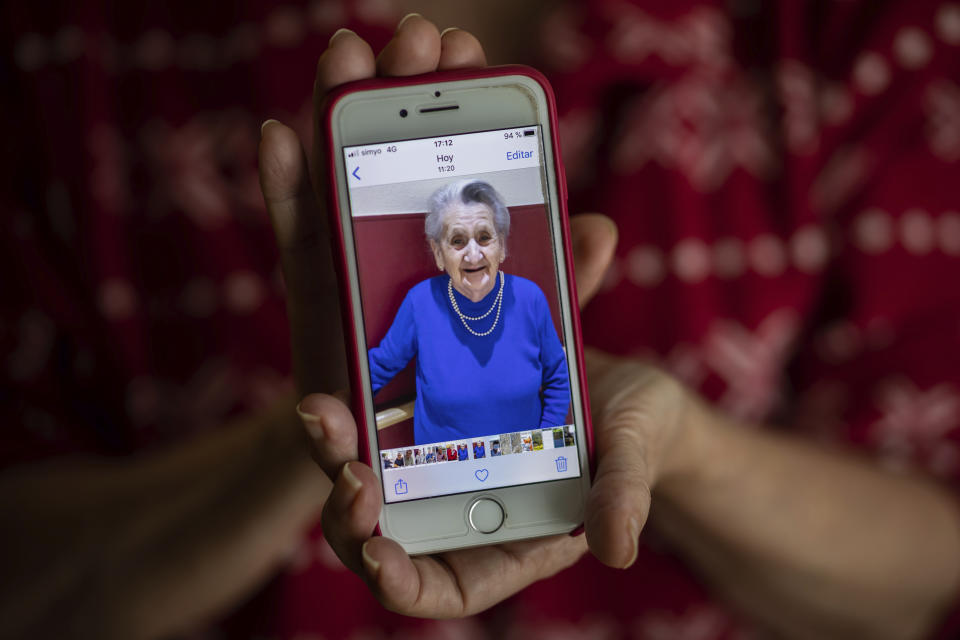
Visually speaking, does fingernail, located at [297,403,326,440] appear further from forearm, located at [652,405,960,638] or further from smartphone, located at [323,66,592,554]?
forearm, located at [652,405,960,638]

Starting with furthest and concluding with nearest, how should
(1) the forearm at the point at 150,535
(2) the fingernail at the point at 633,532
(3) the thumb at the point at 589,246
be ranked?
(1) the forearm at the point at 150,535 → (3) the thumb at the point at 589,246 → (2) the fingernail at the point at 633,532

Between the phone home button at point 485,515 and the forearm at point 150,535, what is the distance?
0.20 m

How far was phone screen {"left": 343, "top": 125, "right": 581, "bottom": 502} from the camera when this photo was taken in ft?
1.12

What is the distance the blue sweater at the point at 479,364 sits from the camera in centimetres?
34

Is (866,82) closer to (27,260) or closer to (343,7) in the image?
(343,7)

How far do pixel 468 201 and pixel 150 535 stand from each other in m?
0.42

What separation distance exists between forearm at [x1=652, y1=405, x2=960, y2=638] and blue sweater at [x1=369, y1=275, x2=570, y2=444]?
0.80 ft

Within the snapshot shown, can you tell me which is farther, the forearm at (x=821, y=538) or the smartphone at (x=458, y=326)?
the forearm at (x=821, y=538)

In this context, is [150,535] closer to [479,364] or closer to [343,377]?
[343,377]

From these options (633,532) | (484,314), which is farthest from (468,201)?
(633,532)

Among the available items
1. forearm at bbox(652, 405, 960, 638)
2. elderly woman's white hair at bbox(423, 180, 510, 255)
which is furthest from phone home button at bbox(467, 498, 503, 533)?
forearm at bbox(652, 405, 960, 638)

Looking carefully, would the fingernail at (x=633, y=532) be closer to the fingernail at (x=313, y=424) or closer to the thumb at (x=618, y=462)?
the thumb at (x=618, y=462)

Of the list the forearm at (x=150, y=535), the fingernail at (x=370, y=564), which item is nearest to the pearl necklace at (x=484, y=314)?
the fingernail at (x=370, y=564)

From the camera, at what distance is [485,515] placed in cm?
35
